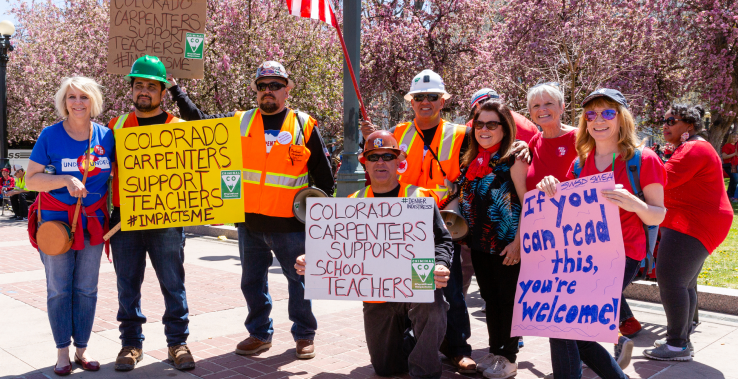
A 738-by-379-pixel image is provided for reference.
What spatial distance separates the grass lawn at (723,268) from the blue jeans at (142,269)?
220 inches

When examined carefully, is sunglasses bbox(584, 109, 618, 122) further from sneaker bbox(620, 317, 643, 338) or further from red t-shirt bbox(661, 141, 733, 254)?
sneaker bbox(620, 317, 643, 338)

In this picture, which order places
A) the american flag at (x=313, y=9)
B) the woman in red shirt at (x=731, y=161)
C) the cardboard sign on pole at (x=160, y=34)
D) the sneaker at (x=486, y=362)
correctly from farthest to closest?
the woman in red shirt at (x=731, y=161), the american flag at (x=313, y=9), the cardboard sign on pole at (x=160, y=34), the sneaker at (x=486, y=362)

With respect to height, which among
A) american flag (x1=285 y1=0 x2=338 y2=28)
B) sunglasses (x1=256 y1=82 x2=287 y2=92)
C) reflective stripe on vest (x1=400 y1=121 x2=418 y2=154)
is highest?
american flag (x1=285 y1=0 x2=338 y2=28)

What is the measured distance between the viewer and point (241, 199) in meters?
4.31

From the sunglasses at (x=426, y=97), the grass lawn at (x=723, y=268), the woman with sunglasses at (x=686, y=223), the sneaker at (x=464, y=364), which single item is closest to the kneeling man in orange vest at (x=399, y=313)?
the sneaker at (x=464, y=364)

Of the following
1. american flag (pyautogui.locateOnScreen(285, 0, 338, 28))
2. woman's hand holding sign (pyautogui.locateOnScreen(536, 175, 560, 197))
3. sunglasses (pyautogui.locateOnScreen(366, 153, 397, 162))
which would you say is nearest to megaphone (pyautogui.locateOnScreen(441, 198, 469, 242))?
sunglasses (pyautogui.locateOnScreen(366, 153, 397, 162))

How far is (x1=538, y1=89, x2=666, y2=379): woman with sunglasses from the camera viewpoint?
3.30 meters

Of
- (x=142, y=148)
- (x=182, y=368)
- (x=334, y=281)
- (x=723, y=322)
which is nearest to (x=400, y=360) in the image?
(x=334, y=281)

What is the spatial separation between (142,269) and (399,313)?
1905 mm

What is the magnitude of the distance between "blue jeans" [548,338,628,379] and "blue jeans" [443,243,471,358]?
0.99m

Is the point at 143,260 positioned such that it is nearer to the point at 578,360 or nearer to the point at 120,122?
the point at 120,122

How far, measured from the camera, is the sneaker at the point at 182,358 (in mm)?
4277

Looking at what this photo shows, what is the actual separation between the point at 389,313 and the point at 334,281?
47cm

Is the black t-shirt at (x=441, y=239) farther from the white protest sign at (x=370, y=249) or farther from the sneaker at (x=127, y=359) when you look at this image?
the sneaker at (x=127, y=359)
